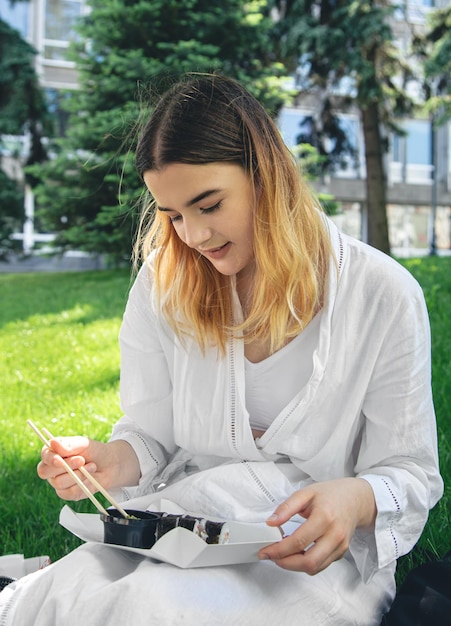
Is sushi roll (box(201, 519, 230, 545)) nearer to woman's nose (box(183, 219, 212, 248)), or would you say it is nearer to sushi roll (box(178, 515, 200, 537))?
sushi roll (box(178, 515, 200, 537))

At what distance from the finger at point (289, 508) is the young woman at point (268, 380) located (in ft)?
0.05

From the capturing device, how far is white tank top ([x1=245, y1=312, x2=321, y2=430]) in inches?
67.7

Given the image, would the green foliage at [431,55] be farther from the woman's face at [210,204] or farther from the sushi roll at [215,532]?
the sushi roll at [215,532]

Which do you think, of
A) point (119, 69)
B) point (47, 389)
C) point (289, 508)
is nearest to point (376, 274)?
point (289, 508)

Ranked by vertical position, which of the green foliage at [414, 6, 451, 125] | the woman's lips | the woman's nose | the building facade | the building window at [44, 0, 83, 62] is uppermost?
the building window at [44, 0, 83, 62]

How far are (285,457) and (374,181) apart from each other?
10824mm

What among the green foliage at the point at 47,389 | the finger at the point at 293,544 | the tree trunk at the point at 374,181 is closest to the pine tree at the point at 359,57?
the tree trunk at the point at 374,181

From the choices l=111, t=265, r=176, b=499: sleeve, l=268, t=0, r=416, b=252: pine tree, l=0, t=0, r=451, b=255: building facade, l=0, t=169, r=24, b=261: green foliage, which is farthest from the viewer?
l=0, t=0, r=451, b=255: building facade

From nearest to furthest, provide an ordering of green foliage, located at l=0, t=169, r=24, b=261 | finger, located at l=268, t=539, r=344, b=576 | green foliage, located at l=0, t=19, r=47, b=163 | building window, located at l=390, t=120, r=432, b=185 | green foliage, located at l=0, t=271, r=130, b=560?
finger, located at l=268, t=539, r=344, b=576 < green foliage, located at l=0, t=271, r=130, b=560 < green foliage, located at l=0, t=19, r=47, b=163 < green foliage, located at l=0, t=169, r=24, b=261 < building window, located at l=390, t=120, r=432, b=185

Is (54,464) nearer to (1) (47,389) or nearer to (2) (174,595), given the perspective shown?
(2) (174,595)

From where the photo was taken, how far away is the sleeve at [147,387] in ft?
6.23

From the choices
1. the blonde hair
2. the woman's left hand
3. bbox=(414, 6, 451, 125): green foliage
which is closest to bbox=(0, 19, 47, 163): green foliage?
bbox=(414, 6, 451, 125): green foliage

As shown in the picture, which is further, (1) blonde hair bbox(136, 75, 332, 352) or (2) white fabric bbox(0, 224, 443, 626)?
(1) blonde hair bbox(136, 75, 332, 352)

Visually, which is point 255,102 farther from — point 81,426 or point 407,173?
point 407,173
